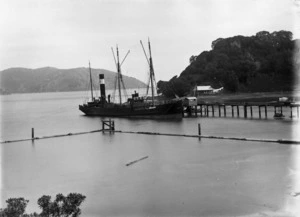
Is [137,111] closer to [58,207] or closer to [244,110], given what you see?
[244,110]

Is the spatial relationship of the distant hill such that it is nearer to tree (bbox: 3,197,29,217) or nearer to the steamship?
the steamship

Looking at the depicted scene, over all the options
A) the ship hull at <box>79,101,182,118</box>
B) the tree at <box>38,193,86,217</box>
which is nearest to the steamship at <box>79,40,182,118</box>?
the ship hull at <box>79,101,182,118</box>

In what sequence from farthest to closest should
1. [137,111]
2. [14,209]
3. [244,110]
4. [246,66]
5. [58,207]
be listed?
[246,66], [137,111], [244,110], [58,207], [14,209]

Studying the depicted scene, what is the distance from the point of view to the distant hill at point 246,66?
12244cm

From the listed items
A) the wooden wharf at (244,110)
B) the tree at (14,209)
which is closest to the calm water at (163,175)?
the tree at (14,209)

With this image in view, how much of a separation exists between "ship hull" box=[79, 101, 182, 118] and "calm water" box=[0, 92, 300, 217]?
3012cm

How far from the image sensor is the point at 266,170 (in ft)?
82.7

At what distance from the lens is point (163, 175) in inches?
1016

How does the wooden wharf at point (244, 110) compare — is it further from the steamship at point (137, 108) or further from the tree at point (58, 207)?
the tree at point (58, 207)

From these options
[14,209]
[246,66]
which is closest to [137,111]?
[246,66]

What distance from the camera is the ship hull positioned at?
246 ft

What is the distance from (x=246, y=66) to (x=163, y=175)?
10622cm

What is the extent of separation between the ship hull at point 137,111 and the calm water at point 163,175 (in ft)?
98.8

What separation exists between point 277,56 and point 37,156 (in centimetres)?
10514
